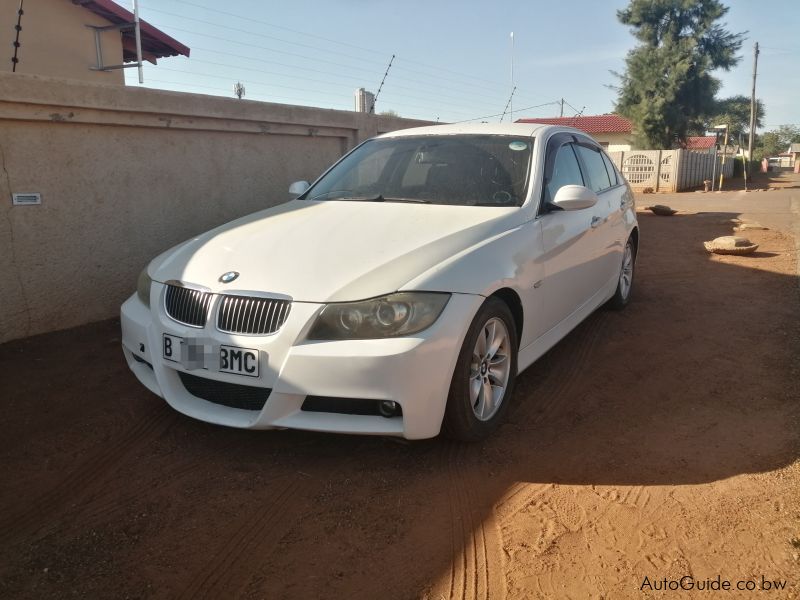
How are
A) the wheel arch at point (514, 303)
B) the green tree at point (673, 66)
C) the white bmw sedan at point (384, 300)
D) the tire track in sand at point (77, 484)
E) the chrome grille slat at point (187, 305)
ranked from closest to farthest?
the tire track in sand at point (77, 484), the white bmw sedan at point (384, 300), the chrome grille slat at point (187, 305), the wheel arch at point (514, 303), the green tree at point (673, 66)

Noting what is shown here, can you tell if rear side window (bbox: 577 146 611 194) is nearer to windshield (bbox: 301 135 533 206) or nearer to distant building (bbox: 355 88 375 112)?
windshield (bbox: 301 135 533 206)

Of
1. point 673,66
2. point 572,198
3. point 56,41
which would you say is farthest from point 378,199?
point 673,66

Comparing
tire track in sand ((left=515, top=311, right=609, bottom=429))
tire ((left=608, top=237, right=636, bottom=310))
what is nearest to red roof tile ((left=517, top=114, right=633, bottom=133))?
tire ((left=608, top=237, right=636, bottom=310))

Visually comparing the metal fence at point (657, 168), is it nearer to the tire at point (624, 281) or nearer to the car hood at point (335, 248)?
the tire at point (624, 281)

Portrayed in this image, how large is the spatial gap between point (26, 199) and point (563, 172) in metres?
4.02

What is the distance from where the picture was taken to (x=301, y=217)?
401 centimetres

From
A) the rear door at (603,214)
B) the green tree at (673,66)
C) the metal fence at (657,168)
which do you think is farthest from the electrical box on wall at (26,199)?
the green tree at (673,66)

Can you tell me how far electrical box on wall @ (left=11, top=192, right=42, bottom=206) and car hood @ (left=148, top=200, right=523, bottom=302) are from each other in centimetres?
180

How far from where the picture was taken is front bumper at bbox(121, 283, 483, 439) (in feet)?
9.09

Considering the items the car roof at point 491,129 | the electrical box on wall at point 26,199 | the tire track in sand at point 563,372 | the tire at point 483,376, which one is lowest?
the tire track in sand at point 563,372

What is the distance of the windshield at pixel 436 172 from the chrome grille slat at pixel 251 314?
1.51 metres

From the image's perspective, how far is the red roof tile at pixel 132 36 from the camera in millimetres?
9727

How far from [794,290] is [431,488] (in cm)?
563

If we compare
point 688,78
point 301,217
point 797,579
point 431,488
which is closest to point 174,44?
point 301,217
